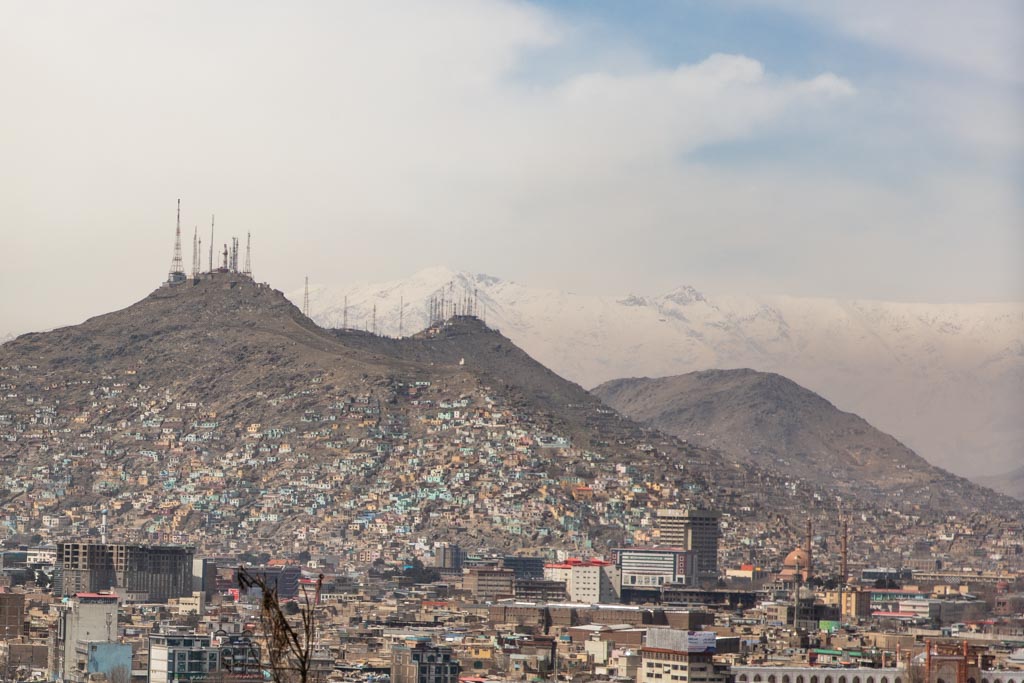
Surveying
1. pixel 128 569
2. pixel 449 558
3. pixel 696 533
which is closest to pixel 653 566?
pixel 696 533

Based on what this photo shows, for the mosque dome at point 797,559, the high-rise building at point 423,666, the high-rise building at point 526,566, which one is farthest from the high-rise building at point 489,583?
the high-rise building at point 423,666

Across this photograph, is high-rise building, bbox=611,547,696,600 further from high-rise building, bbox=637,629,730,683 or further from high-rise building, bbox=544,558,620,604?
high-rise building, bbox=637,629,730,683

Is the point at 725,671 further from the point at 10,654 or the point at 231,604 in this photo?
the point at 231,604

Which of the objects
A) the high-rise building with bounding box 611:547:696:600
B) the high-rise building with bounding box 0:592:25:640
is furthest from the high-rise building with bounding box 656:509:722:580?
the high-rise building with bounding box 0:592:25:640

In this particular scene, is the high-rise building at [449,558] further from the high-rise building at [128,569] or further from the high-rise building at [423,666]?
the high-rise building at [423,666]

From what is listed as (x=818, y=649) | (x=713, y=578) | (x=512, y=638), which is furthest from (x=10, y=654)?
(x=713, y=578)

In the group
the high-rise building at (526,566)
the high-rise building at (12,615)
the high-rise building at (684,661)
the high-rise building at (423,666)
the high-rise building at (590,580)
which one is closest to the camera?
the high-rise building at (423,666)
